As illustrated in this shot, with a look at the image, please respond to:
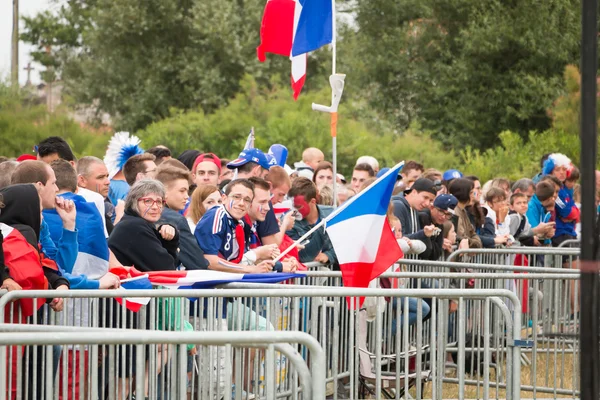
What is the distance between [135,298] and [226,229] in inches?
74.2

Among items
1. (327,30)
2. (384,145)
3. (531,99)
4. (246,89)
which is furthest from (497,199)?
(531,99)

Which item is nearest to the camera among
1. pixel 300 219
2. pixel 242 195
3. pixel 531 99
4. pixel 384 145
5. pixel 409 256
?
pixel 242 195

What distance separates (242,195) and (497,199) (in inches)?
247

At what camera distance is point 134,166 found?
9.61 meters

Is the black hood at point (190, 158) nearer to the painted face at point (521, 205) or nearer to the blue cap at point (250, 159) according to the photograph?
the blue cap at point (250, 159)

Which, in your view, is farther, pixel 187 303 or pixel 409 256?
pixel 409 256

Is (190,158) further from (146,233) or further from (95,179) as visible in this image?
(146,233)

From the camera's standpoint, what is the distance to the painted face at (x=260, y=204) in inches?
345

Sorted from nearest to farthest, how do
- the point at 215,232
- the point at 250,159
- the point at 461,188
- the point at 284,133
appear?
the point at 215,232 < the point at 250,159 < the point at 461,188 < the point at 284,133

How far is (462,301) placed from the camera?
20.5 ft

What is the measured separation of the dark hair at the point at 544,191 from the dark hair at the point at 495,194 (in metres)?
0.92

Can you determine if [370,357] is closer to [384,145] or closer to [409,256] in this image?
[409,256]

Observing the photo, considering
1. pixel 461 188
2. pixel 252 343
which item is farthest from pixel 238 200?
pixel 461 188

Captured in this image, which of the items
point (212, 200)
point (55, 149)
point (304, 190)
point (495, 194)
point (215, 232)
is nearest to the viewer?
point (215, 232)
